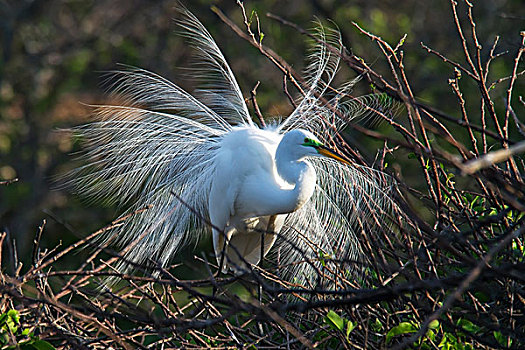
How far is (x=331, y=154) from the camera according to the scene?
2.30 meters

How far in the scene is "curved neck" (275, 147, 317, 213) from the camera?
2.51 m

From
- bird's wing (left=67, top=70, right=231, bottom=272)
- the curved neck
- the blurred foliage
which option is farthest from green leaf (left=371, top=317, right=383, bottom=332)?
the blurred foliage

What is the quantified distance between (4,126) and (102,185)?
14.2ft

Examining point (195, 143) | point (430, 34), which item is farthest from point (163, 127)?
point (430, 34)

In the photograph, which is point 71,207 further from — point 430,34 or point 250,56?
point 430,34

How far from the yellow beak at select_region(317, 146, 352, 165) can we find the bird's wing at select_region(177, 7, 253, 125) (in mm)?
748

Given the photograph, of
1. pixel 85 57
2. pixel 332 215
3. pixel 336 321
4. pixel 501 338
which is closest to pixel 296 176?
pixel 332 215

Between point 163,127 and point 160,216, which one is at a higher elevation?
point 163,127

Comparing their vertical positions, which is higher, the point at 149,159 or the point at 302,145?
the point at 302,145

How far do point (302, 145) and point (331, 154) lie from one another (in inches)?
7.1

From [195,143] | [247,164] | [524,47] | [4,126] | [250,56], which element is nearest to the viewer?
[524,47]

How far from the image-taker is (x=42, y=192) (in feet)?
22.9

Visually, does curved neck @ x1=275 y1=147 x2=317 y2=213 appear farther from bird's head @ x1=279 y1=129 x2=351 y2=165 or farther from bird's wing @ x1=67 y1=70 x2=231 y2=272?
bird's wing @ x1=67 y1=70 x2=231 y2=272

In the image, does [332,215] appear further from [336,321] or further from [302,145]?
[336,321]
